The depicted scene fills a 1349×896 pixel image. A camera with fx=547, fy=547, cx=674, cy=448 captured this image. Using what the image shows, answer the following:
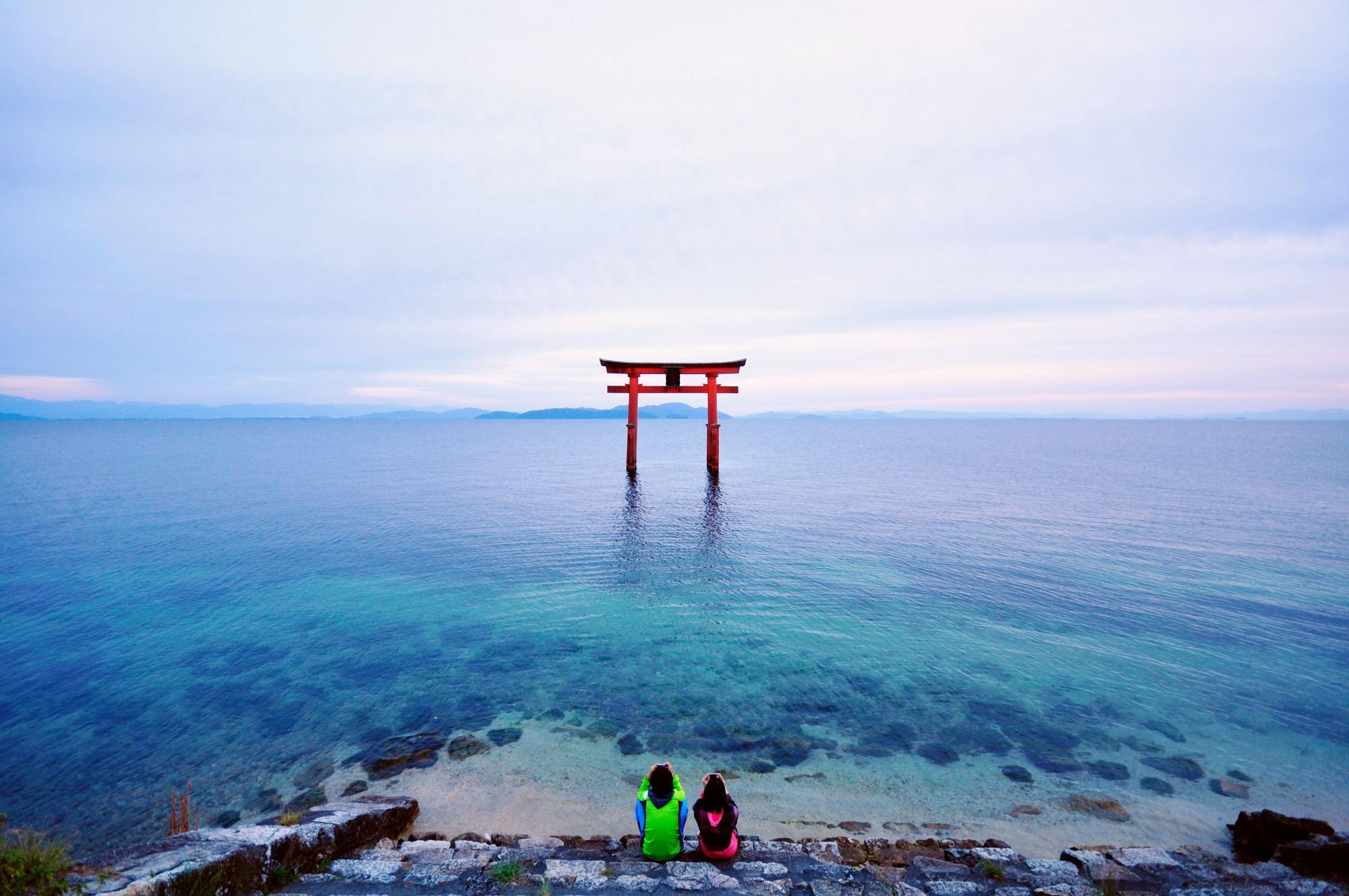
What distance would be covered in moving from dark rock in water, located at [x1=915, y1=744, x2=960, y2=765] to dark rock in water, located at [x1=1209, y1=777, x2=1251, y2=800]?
338 cm

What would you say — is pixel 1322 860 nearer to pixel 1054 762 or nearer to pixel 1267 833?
pixel 1267 833

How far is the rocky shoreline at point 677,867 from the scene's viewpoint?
4957 mm

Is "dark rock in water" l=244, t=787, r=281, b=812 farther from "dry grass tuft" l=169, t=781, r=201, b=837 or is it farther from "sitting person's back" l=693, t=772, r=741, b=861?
"sitting person's back" l=693, t=772, r=741, b=861

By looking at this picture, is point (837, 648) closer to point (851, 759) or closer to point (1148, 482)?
point (851, 759)

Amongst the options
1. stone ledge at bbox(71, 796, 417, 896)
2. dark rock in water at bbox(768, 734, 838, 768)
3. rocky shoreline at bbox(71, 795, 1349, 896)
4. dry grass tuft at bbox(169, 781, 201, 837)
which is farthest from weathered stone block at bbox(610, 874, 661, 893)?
dry grass tuft at bbox(169, 781, 201, 837)

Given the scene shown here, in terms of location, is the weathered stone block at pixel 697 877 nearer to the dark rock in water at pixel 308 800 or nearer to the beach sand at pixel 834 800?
the beach sand at pixel 834 800

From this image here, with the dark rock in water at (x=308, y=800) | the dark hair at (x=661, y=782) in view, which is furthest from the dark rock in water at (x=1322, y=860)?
the dark rock in water at (x=308, y=800)

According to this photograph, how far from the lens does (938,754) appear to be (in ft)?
28.5

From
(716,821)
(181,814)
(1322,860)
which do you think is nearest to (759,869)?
(716,821)

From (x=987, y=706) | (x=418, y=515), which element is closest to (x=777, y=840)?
(x=987, y=706)

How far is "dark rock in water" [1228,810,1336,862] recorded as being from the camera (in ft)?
20.3

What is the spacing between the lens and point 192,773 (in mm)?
8195

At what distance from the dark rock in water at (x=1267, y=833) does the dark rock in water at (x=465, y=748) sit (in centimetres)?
1002

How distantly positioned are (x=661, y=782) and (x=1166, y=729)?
9253 millimetres
